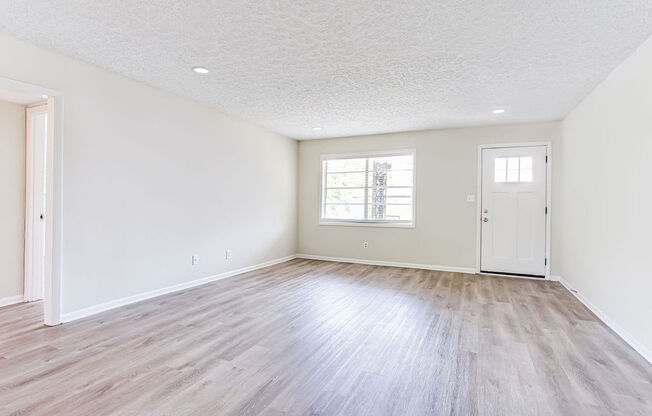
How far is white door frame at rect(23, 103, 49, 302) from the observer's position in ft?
11.9

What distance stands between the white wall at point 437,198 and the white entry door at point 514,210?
175mm

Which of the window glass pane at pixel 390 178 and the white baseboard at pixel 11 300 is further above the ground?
the window glass pane at pixel 390 178

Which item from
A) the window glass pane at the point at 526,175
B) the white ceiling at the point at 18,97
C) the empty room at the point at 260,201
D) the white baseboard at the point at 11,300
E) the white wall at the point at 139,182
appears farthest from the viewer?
the window glass pane at the point at 526,175

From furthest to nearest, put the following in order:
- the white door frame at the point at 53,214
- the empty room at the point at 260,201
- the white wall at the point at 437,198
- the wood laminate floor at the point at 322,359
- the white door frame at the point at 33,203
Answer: the white wall at the point at 437,198 → the white door frame at the point at 33,203 → the white door frame at the point at 53,214 → the empty room at the point at 260,201 → the wood laminate floor at the point at 322,359

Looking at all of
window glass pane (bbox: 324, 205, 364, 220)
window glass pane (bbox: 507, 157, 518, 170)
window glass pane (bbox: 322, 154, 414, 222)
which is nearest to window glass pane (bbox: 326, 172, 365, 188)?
window glass pane (bbox: 322, 154, 414, 222)

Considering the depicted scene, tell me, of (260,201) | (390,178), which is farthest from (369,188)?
(260,201)

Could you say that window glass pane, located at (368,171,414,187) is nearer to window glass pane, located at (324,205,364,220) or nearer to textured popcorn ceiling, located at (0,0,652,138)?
window glass pane, located at (324,205,364,220)

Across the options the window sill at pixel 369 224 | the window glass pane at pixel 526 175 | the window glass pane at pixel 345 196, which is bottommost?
the window sill at pixel 369 224

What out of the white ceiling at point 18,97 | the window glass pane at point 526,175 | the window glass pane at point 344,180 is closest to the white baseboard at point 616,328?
the window glass pane at point 526,175

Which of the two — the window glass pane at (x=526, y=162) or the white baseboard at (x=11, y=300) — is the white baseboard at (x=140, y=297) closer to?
the white baseboard at (x=11, y=300)

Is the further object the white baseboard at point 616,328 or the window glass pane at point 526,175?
the window glass pane at point 526,175

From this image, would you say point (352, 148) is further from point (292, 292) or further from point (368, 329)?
point (368, 329)

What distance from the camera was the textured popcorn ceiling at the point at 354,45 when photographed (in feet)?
7.17

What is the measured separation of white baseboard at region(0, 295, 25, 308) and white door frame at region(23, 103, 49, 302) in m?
0.04
